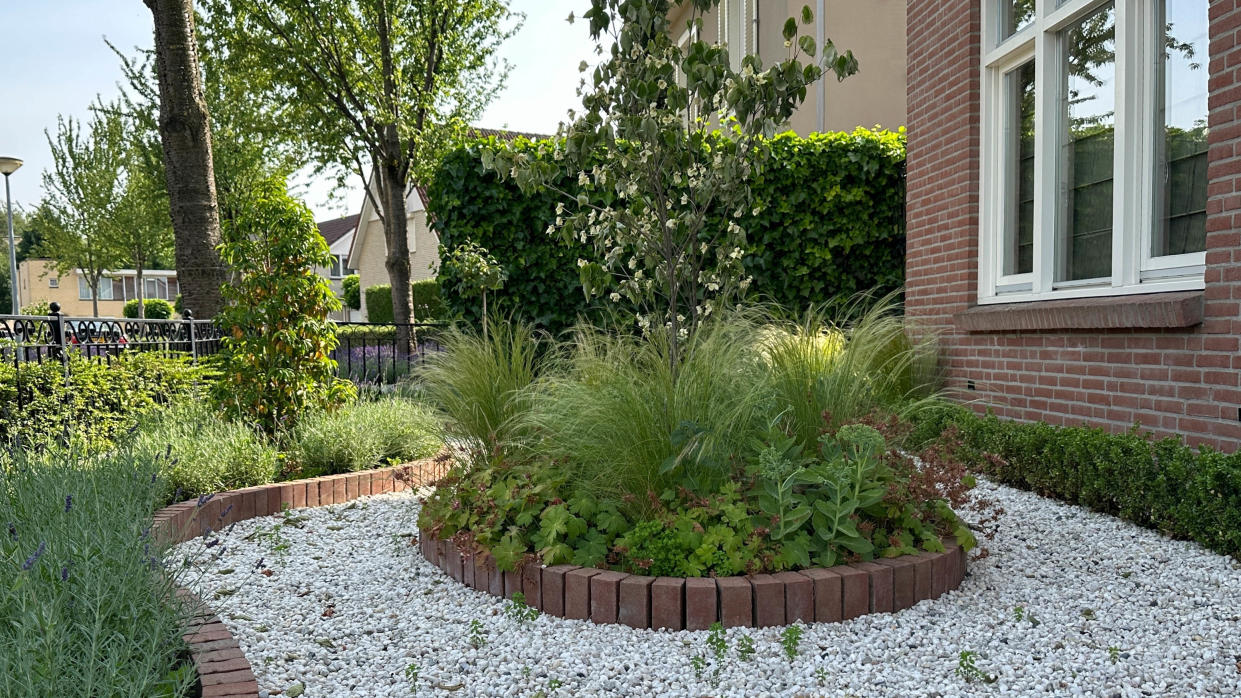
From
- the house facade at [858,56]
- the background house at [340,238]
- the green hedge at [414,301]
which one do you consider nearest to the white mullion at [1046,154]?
the house facade at [858,56]

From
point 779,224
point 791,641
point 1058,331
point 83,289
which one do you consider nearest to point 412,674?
point 791,641

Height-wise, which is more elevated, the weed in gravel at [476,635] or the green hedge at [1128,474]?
the green hedge at [1128,474]

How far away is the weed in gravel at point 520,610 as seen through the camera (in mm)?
2768

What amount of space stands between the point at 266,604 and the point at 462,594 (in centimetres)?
72

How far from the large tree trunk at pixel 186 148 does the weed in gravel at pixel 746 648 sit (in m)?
6.28

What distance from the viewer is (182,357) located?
6.13 metres

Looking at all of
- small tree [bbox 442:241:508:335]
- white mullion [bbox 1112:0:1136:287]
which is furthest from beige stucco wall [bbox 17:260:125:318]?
white mullion [bbox 1112:0:1136:287]

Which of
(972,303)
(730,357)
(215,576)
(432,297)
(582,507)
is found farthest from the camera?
(432,297)

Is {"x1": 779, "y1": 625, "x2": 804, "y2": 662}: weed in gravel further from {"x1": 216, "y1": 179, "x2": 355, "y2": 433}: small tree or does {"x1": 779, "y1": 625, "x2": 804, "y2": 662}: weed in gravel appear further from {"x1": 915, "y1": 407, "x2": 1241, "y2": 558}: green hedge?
{"x1": 216, "y1": 179, "x2": 355, "y2": 433}: small tree

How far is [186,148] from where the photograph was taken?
7250 mm

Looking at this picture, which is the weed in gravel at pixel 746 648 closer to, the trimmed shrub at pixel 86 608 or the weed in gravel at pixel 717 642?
the weed in gravel at pixel 717 642

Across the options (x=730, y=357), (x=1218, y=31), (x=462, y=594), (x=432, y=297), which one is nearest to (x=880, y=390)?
(x=730, y=357)

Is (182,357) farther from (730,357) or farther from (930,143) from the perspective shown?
(930,143)

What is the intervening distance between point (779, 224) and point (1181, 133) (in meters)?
3.85
